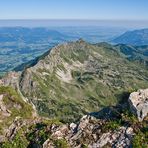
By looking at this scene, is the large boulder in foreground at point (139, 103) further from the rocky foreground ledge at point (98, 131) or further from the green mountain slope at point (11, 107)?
the green mountain slope at point (11, 107)

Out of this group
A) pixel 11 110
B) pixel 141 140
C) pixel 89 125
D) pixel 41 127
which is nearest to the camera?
pixel 141 140

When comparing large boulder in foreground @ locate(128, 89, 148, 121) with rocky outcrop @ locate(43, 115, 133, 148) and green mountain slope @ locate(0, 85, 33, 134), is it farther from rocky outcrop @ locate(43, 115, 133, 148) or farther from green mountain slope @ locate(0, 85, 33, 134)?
green mountain slope @ locate(0, 85, 33, 134)

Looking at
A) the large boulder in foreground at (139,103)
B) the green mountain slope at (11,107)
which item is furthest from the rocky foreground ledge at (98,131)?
the green mountain slope at (11,107)

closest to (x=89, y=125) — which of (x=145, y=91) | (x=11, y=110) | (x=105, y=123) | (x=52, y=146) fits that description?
(x=105, y=123)

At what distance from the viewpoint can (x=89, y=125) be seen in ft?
159

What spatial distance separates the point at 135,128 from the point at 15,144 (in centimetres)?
1640

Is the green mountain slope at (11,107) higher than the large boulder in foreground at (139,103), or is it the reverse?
the large boulder in foreground at (139,103)

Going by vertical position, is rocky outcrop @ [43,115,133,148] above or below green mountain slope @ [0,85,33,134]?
above

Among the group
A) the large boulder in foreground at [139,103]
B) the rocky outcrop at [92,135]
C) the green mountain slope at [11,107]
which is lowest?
the green mountain slope at [11,107]

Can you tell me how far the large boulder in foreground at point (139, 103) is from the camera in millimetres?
46656

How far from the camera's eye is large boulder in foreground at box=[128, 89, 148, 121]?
4666 cm

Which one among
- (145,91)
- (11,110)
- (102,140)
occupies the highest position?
(145,91)

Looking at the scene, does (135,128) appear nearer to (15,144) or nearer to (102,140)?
(102,140)

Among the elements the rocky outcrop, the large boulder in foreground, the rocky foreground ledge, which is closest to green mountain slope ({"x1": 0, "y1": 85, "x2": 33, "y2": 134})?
the rocky foreground ledge
